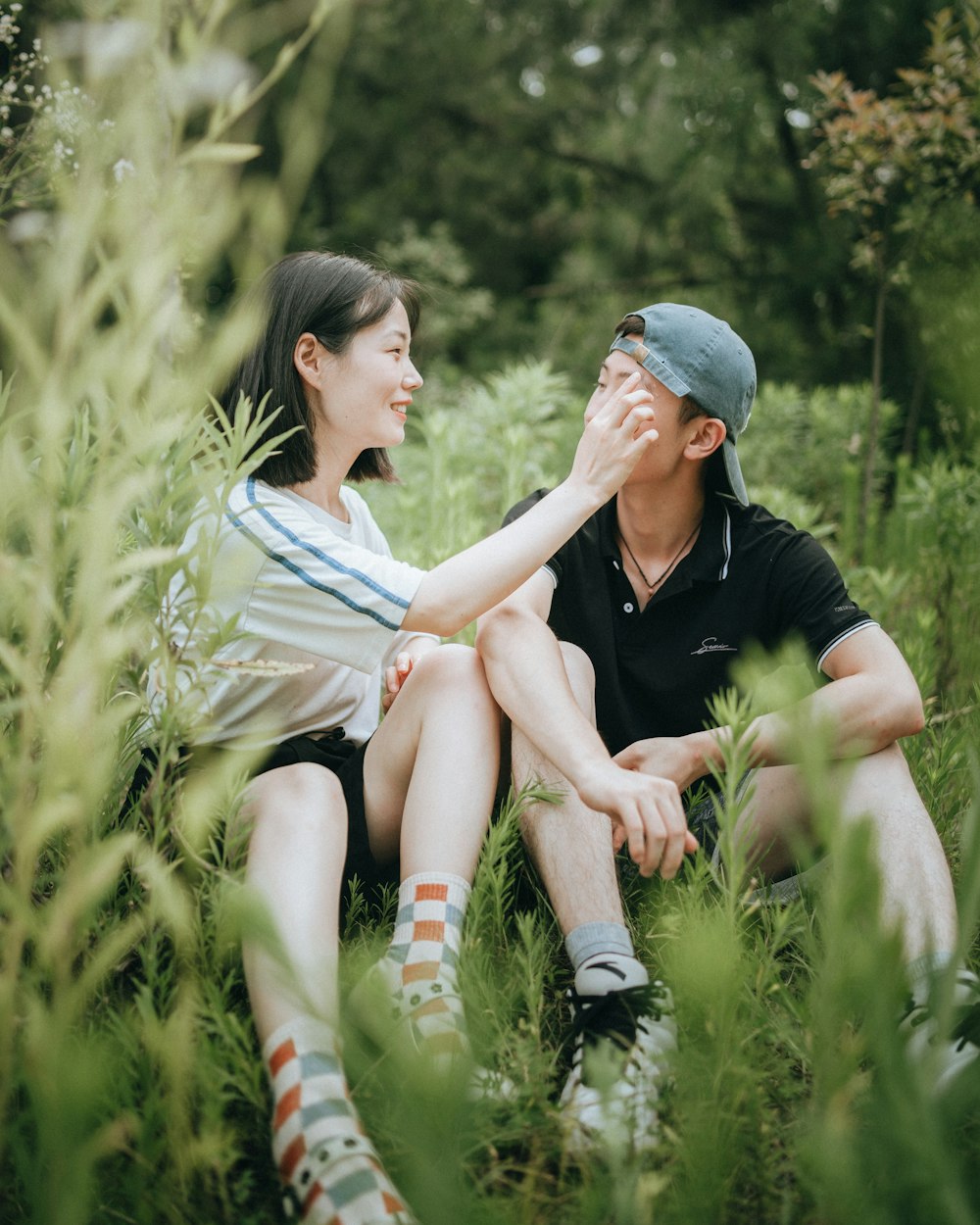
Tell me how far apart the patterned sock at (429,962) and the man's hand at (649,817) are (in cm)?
24

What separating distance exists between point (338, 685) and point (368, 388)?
52cm

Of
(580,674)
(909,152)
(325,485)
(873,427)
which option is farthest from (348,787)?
(909,152)

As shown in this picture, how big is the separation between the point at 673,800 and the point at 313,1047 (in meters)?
0.57

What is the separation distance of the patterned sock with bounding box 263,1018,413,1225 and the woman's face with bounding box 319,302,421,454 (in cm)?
102

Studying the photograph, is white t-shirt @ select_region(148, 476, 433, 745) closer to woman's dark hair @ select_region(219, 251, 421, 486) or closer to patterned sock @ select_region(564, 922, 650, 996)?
woman's dark hair @ select_region(219, 251, 421, 486)

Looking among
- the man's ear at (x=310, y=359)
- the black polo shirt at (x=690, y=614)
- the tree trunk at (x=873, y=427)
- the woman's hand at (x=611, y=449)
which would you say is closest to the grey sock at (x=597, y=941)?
the black polo shirt at (x=690, y=614)

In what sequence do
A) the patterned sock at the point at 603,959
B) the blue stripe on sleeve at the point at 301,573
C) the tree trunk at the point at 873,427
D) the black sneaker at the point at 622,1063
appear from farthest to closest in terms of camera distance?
the tree trunk at the point at 873,427, the blue stripe on sleeve at the point at 301,573, the patterned sock at the point at 603,959, the black sneaker at the point at 622,1063

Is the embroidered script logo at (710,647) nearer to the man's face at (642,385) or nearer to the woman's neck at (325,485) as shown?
the man's face at (642,385)

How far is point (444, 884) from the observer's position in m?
1.39

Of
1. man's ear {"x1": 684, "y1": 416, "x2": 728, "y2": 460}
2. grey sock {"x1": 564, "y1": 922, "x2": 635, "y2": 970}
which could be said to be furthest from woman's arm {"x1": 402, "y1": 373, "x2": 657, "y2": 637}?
grey sock {"x1": 564, "y1": 922, "x2": 635, "y2": 970}

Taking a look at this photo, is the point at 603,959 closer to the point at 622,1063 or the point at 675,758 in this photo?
the point at 622,1063

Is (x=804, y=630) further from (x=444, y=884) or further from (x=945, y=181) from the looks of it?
(x=945, y=181)

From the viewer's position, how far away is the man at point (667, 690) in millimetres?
1325

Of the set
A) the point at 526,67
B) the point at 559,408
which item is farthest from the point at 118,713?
the point at 526,67
